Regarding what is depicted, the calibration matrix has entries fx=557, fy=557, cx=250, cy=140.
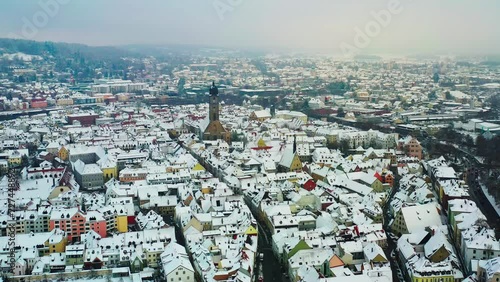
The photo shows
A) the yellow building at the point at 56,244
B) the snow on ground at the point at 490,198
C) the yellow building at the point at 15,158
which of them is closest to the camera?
the yellow building at the point at 56,244

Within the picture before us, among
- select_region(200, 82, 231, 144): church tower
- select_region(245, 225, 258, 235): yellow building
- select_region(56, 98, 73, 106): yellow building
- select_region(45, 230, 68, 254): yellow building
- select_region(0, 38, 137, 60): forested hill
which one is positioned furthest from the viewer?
select_region(0, 38, 137, 60): forested hill

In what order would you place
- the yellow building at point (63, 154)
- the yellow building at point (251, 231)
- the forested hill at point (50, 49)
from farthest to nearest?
1. the forested hill at point (50, 49)
2. the yellow building at point (63, 154)
3. the yellow building at point (251, 231)

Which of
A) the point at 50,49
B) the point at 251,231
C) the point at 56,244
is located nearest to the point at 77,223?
the point at 56,244

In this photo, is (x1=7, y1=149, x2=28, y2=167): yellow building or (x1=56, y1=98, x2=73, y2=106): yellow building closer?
(x1=7, y1=149, x2=28, y2=167): yellow building

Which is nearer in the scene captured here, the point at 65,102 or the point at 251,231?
the point at 251,231

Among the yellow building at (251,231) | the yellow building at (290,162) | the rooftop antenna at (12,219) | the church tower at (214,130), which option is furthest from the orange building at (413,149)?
the rooftop antenna at (12,219)

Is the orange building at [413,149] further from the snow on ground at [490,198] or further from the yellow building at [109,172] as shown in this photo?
the yellow building at [109,172]

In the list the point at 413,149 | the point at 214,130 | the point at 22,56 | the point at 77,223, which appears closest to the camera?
the point at 77,223

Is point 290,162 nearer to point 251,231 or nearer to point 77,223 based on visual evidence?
point 251,231

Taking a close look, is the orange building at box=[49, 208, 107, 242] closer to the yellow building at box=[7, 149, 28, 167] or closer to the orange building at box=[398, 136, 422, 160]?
the yellow building at box=[7, 149, 28, 167]

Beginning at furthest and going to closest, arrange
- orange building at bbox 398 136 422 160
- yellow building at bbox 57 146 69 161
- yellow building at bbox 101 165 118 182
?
yellow building at bbox 57 146 69 161 → orange building at bbox 398 136 422 160 → yellow building at bbox 101 165 118 182

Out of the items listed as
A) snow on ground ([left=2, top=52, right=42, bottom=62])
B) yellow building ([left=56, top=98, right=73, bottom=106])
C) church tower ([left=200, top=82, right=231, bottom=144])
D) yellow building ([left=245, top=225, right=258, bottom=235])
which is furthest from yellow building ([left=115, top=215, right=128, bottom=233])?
snow on ground ([left=2, top=52, right=42, bottom=62])
